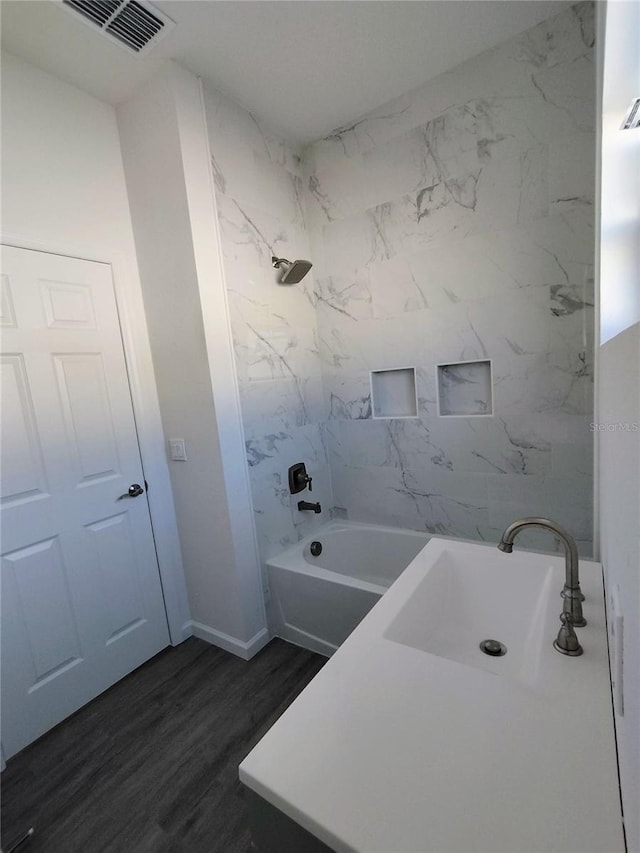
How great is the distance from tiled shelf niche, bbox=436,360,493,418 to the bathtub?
80 cm

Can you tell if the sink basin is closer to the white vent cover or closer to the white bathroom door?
the white bathroom door

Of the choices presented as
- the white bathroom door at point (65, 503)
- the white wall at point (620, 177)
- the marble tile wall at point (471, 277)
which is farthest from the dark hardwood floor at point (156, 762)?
the white wall at point (620, 177)

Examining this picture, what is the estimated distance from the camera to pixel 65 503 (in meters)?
1.65

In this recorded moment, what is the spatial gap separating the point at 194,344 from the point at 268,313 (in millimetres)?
519

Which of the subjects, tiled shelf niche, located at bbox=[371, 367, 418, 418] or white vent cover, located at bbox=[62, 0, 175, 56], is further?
tiled shelf niche, located at bbox=[371, 367, 418, 418]

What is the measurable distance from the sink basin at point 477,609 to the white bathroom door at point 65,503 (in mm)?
1507

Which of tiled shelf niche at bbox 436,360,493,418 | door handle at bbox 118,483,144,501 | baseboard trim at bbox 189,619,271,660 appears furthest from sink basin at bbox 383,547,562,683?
door handle at bbox 118,483,144,501

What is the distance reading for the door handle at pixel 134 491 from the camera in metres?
1.88

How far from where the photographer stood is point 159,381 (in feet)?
6.50

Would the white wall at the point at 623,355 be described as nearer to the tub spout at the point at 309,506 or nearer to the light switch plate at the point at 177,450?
the tub spout at the point at 309,506

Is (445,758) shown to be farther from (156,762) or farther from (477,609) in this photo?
(156,762)

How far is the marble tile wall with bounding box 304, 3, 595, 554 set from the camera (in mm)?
1662

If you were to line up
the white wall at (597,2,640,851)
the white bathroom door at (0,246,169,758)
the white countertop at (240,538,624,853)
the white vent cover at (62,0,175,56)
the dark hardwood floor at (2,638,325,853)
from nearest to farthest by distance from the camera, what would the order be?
the white wall at (597,2,640,851) < the white countertop at (240,538,624,853) < the dark hardwood floor at (2,638,325,853) < the white vent cover at (62,0,175,56) < the white bathroom door at (0,246,169,758)

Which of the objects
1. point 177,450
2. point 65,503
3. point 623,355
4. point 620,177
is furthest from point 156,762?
point 620,177
